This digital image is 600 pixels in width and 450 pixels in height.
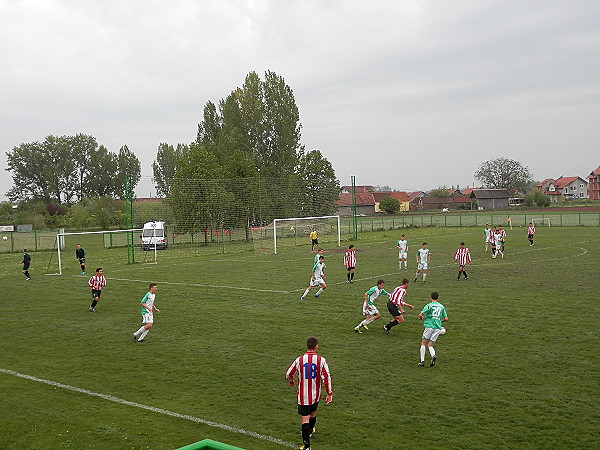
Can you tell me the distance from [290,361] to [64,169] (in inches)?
4493

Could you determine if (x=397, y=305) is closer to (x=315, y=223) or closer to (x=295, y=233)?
(x=295, y=233)

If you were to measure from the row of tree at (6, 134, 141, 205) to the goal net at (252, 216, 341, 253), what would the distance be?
7596cm

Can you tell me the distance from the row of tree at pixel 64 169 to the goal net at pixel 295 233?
2991 inches

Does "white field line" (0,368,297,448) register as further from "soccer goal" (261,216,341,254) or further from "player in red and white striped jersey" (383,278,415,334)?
"soccer goal" (261,216,341,254)

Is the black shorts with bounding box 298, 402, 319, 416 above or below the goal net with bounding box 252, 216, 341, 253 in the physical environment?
below

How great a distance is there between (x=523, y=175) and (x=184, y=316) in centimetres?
13170

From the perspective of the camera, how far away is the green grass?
32.2ft

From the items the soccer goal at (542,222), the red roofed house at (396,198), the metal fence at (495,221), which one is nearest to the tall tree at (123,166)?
the red roofed house at (396,198)

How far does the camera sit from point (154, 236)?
4347cm

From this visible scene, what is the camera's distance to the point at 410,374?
12750 mm

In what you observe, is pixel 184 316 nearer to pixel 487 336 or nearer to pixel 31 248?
pixel 487 336

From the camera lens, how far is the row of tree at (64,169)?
375 feet

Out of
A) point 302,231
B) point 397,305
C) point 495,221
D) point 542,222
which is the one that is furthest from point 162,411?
point 495,221

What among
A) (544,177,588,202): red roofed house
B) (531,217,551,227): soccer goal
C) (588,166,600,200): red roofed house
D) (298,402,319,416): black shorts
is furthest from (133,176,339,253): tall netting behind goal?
(544,177,588,202): red roofed house
